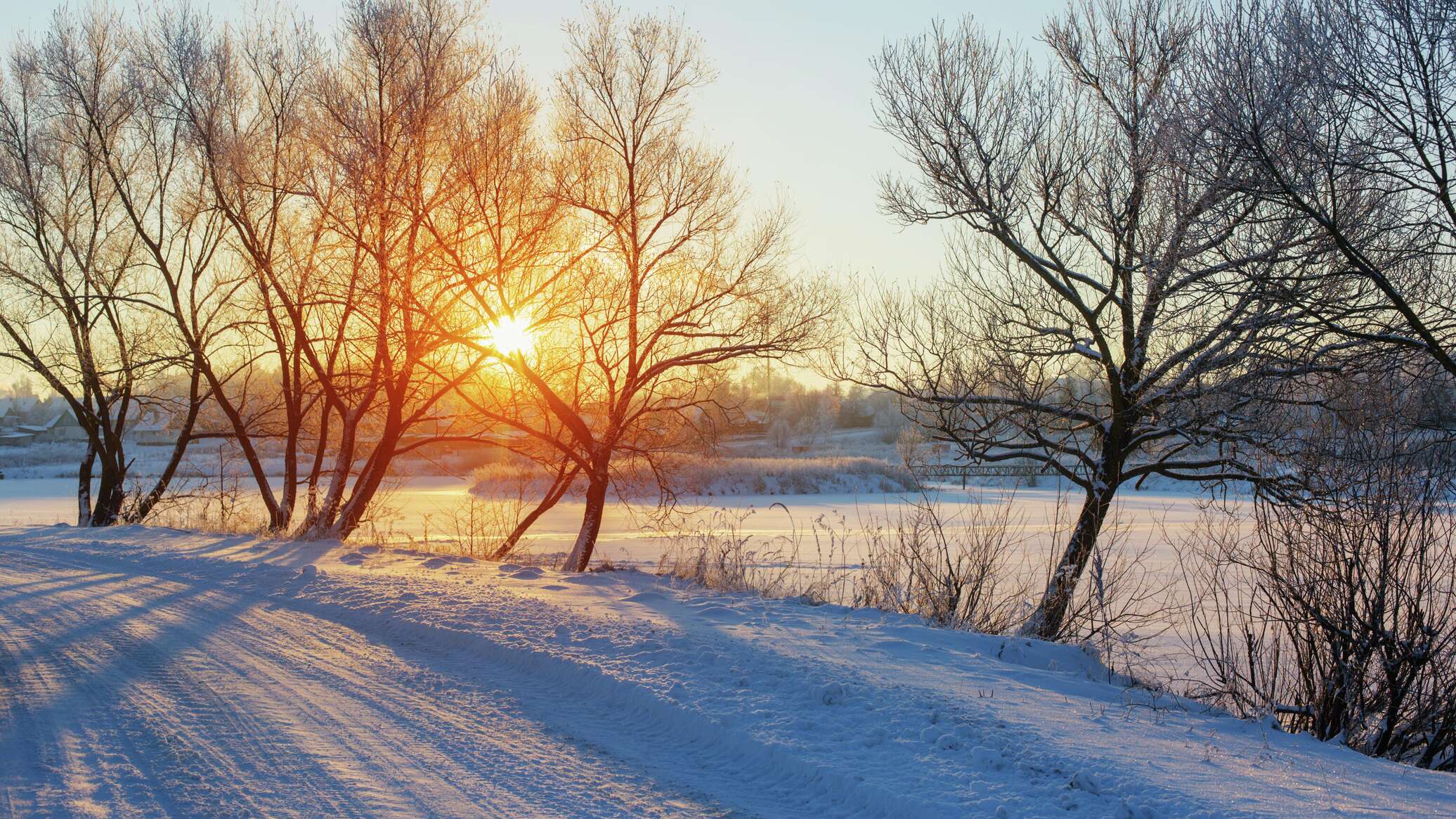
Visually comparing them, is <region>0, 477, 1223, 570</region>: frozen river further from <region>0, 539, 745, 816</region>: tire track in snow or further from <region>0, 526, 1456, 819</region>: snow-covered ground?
<region>0, 539, 745, 816</region>: tire track in snow

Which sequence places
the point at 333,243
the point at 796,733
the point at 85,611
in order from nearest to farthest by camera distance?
the point at 796,733 < the point at 85,611 < the point at 333,243

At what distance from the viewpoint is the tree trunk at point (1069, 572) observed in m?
9.86

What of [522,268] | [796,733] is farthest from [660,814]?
[522,268]

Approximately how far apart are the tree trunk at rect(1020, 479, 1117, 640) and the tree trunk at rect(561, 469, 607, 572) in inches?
280

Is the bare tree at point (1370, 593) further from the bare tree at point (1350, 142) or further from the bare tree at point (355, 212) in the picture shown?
the bare tree at point (355, 212)

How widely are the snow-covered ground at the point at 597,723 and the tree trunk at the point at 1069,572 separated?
1662mm

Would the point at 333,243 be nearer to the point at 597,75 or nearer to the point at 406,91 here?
the point at 406,91

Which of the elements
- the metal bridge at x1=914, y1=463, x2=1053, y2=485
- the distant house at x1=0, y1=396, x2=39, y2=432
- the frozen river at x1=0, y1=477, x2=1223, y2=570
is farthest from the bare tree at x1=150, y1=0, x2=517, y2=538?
the distant house at x1=0, y1=396, x2=39, y2=432

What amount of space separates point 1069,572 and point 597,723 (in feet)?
20.5

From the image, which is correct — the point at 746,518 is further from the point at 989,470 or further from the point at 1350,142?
the point at 1350,142

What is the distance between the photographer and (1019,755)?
4656 millimetres

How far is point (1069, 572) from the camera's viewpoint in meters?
9.88

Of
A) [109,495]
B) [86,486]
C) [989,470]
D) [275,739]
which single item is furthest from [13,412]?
[275,739]

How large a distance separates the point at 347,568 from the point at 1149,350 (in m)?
10.2
